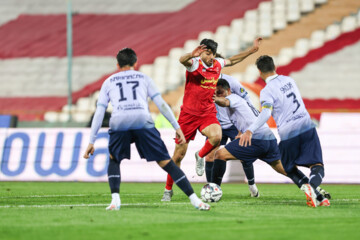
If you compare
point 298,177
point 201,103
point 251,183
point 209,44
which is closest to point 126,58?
point 209,44

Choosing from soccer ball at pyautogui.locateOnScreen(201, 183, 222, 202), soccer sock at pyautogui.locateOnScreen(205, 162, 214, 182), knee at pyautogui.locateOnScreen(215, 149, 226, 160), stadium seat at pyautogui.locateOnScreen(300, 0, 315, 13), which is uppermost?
stadium seat at pyautogui.locateOnScreen(300, 0, 315, 13)

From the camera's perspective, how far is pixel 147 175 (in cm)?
1755

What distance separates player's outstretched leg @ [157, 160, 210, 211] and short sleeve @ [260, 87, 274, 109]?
1.47m

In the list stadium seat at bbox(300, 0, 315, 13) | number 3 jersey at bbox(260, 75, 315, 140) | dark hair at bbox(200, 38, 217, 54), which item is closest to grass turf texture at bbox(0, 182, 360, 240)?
number 3 jersey at bbox(260, 75, 315, 140)

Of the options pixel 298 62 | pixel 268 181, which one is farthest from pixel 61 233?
pixel 298 62

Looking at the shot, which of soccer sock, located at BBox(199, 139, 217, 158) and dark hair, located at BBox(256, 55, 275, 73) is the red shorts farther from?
dark hair, located at BBox(256, 55, 275, 73)

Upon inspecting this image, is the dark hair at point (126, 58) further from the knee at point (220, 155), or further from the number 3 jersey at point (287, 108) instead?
the knee at point (220, 155)

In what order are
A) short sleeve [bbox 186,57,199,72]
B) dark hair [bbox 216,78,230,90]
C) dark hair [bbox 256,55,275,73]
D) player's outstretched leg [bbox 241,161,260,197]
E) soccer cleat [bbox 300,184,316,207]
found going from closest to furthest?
1. soccer cleat [bbox 300,184,316,207]
2. dark hair [bbox 256,55,275,73]
3. short sleeve [bbox 186,57,199,72]
4. dark hair [bbox 216,78,230,90]
5. player's outstretched leg [bbox 241,161,260,197]

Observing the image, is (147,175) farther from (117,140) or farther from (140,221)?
(140,221)

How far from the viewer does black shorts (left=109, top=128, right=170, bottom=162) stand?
8828 millimetres

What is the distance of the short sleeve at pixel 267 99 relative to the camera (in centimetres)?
946

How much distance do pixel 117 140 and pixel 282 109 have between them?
88.4 inches

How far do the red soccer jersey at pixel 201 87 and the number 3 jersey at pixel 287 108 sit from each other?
61.3 inches

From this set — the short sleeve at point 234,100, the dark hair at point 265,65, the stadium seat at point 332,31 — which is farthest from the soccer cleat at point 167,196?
the stadium seat at point 332,31
